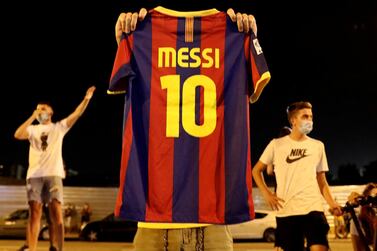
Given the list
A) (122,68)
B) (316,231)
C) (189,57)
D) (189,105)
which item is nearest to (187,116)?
(189,105)

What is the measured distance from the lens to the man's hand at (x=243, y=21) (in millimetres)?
3951

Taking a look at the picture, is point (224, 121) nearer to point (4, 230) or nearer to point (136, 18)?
point (136, 18)

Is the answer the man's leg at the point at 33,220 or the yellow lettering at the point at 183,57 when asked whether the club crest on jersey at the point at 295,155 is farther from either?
the man's leg at the point at 33,220

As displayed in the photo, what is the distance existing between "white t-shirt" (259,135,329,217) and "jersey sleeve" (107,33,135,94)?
6.76ft

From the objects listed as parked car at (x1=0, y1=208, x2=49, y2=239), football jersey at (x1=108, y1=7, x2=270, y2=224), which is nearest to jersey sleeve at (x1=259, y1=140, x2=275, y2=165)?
football jersey at (x1=108, y1=7, x2=270, y2=224)

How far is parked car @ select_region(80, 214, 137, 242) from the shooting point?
19.9 meters

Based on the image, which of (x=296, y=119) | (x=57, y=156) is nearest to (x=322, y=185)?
(x=296, y=119)

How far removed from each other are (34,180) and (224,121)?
3.27 m

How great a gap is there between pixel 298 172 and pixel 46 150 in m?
3.02

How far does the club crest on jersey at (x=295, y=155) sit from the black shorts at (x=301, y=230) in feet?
1.82

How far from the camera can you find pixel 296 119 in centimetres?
521

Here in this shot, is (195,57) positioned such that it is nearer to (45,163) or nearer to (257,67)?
(257,67)

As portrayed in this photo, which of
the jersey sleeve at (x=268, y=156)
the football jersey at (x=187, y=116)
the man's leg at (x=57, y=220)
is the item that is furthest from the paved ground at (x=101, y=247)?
the football jersey at (x=187, y=116)

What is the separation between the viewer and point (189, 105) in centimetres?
381
